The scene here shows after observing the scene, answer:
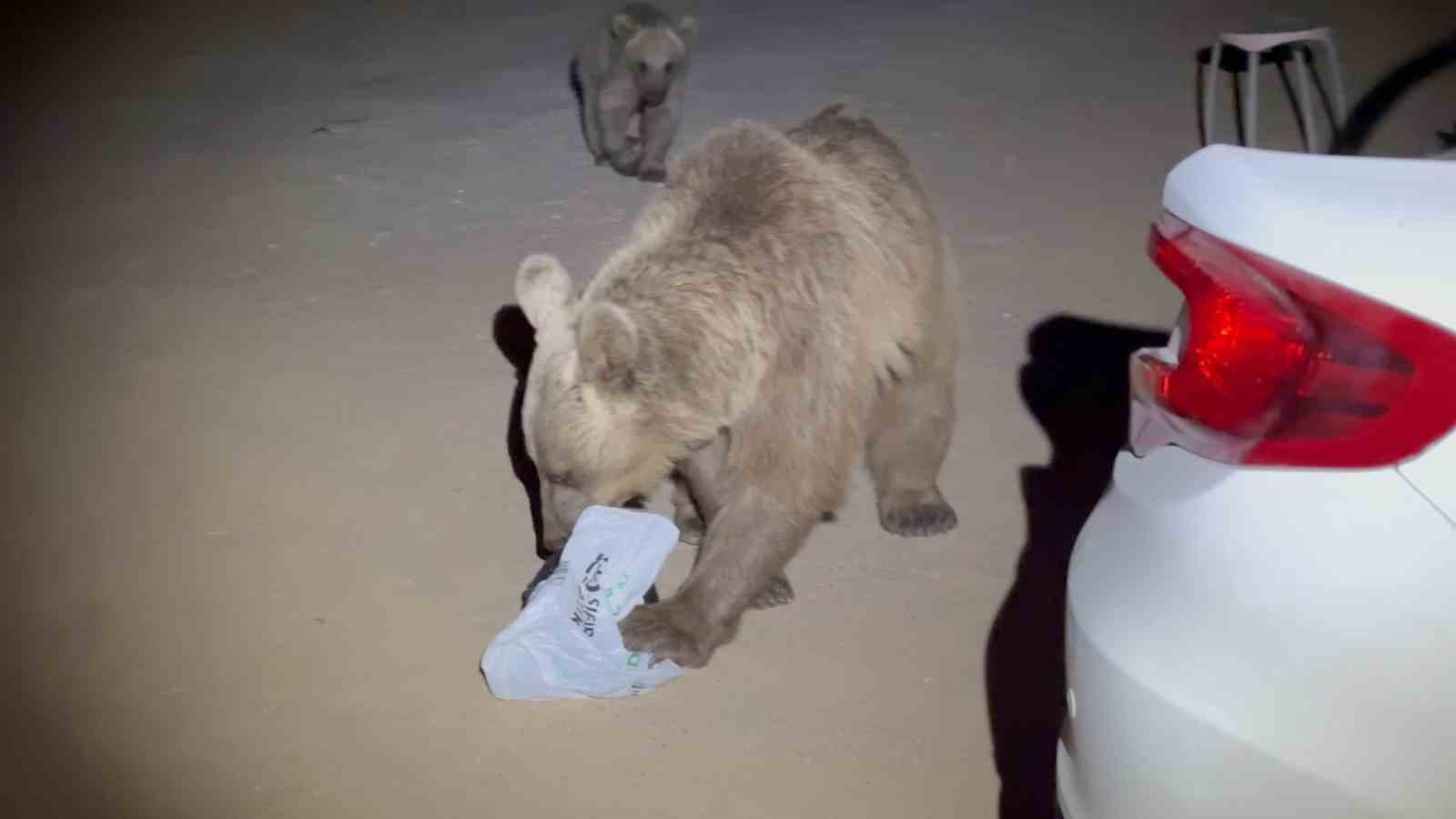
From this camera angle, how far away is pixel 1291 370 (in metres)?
1.70

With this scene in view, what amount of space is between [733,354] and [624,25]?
492 centimetres

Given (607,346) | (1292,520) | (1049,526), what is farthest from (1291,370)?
(1049,526)

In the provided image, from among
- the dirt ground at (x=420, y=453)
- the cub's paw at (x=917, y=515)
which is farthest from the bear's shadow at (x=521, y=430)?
the cub's paw at (x=917, y=515)

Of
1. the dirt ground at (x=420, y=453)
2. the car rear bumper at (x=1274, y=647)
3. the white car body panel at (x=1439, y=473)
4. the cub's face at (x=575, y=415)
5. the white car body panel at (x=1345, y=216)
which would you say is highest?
the white car body panel at (x=1345, y=216)

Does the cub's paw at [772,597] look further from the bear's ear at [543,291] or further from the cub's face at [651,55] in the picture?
the cub's face at [651,55]

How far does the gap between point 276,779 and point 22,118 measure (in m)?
8.56

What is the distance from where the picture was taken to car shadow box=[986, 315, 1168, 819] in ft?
10.7

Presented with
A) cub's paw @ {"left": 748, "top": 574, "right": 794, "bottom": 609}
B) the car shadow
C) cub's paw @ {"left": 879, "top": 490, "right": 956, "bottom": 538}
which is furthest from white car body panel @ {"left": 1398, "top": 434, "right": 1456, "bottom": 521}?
cub's paw @ {"left": 879, "top": 490, "right": 956, "bottom": 538}

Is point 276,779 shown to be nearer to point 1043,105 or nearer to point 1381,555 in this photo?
point 1381,555

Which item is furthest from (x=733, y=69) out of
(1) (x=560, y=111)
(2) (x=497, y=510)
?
(2) (x=497, y=510)

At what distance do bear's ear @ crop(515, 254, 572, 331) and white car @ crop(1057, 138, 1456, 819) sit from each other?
6.43ft

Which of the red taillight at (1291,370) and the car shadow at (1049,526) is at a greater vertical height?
the red taillight at (1291,370)

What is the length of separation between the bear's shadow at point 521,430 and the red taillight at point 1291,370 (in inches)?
84.3

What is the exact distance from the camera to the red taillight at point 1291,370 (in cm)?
160
